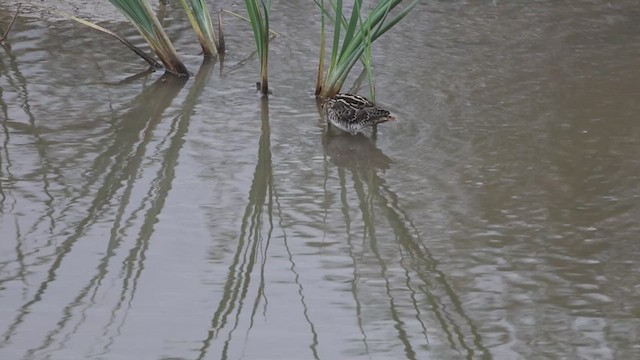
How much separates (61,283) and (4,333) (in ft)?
1.62

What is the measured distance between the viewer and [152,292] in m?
4.93

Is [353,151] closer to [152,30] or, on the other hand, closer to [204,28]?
[152,30]

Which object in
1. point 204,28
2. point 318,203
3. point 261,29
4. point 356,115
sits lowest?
point 318,203

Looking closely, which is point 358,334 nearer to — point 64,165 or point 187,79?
point 64,165

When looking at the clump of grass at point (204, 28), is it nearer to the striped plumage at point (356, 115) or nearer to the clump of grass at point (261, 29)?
the clump of grass at point (261, 29)

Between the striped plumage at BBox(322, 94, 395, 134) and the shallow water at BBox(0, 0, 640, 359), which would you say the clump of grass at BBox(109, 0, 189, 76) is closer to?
the shallow water at BBox(0, 0, 640, 359)

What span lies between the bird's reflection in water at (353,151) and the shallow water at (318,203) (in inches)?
0.7

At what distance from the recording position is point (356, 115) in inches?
270

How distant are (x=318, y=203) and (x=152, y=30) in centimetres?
246

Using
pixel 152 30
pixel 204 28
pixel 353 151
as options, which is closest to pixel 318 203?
pixel 353 151

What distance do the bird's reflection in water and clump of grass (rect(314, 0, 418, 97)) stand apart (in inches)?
13.1

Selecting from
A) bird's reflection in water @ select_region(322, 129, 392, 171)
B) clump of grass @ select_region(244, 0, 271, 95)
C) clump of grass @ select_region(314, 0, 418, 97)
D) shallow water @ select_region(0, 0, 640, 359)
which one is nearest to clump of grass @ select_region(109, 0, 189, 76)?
shallow water @ select_region(0, 0, 640, 359)

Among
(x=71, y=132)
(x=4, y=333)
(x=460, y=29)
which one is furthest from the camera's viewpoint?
(x=460, y=29)

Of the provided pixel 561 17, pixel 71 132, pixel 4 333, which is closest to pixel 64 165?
pixel 71 132
